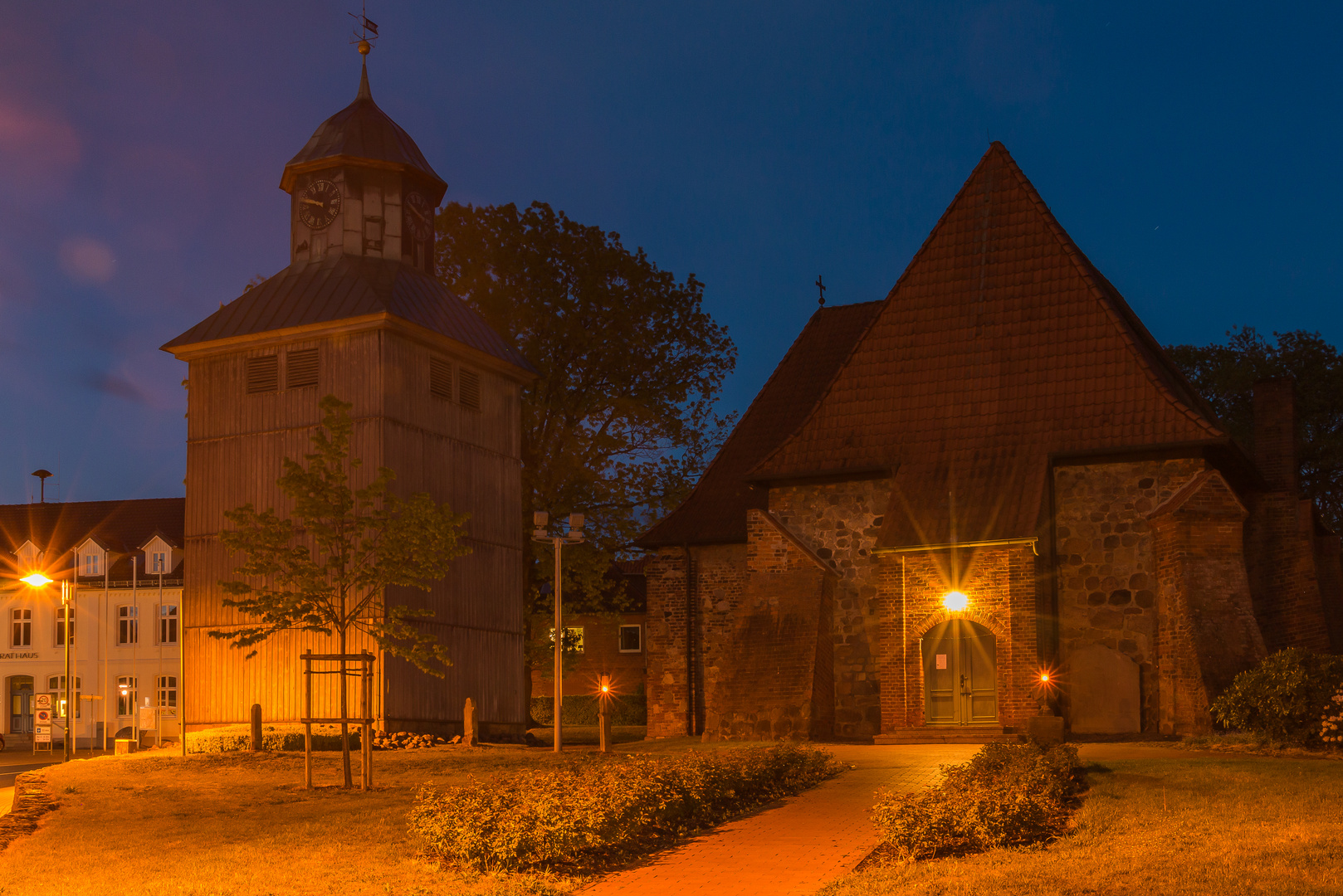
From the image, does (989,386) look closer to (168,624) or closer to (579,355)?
(579,355)

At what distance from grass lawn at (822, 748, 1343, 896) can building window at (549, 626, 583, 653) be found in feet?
79.8

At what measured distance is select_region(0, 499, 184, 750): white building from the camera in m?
49.3

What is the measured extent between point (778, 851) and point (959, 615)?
12.4 meters

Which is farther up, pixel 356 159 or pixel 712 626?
pixel 356 159

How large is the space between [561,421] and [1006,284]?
1471cm

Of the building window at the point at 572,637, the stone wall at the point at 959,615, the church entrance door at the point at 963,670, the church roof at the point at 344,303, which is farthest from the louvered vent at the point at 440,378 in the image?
the church entrance door at the point at 963,670

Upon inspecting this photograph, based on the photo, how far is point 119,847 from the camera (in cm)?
1327

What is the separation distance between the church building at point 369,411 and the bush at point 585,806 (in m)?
12.6

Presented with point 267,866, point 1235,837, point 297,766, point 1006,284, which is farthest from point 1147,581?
point 267,866

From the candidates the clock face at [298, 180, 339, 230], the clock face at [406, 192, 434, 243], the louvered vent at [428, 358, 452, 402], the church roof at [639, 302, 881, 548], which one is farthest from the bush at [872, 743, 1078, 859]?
the clock face at [298, 180, 339, 230]

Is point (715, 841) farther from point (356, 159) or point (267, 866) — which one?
point (356, 159)

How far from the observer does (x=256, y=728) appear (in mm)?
23906

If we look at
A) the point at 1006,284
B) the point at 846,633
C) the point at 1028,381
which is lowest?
the point at 846,633

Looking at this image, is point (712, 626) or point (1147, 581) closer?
point (1147, 581)
